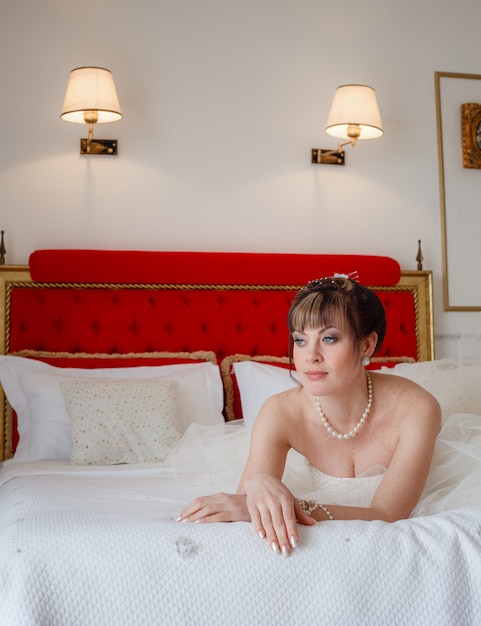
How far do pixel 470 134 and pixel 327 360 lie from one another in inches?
116

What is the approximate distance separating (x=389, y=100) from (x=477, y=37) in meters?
0.70

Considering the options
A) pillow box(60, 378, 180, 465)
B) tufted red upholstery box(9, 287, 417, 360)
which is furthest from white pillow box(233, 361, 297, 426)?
pillow box(60, 378, 180, 465)

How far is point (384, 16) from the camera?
14.9 feet

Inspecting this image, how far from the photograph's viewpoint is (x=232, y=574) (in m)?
1.63

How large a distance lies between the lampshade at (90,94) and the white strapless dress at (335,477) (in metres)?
1.64

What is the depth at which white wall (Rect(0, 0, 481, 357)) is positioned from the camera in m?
4.05

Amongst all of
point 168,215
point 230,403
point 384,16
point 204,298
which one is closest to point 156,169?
point 168,215

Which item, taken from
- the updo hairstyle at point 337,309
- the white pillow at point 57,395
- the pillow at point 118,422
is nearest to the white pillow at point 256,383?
the white pillow at point 57,395

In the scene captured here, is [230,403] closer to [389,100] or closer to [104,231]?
[104,231]

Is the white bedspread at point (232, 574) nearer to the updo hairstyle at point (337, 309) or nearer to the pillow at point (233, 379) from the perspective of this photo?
the updo hairstyle at point (337, 309)

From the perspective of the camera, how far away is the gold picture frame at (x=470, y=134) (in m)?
4.64

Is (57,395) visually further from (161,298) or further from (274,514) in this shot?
(274,514)

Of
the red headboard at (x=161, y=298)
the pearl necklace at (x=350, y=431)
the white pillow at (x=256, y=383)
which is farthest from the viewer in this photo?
the red headboard at (x=161, y=298)

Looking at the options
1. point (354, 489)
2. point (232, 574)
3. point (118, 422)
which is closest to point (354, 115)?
point (118, 422)
